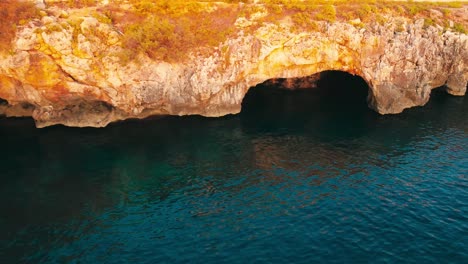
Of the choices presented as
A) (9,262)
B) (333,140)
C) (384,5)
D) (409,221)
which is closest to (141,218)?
(9,262)

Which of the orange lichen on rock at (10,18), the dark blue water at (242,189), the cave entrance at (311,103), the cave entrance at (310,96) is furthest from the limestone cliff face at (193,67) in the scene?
the cave entrance at (310,96)

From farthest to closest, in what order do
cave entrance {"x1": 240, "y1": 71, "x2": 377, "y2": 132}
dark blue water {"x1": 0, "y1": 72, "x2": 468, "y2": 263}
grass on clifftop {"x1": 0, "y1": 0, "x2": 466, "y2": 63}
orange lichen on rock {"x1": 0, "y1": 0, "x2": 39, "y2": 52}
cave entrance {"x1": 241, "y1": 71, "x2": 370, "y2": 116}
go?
cave entrance {"x1": 241, "y1": 71, "x2": 370, "y2": 116} → cave entrance {"x1": 240, "y1": 71, "x2": 377, "y2": 132} → grass on clifftop {"x1": 0, "y1": 0, "x2": 466, "y2": 63} → orange lichen on rock {"x1": 0, "y1": 0, "x2": 39, "y2": 52} → dark blue water {"x1": 0, "y1": 72, "x2": 468, "y2": 263}

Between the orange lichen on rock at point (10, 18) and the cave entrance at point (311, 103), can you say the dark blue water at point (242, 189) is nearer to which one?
the cave entrance at point (311, 103)

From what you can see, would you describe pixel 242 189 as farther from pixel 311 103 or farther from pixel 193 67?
pixel 311 103

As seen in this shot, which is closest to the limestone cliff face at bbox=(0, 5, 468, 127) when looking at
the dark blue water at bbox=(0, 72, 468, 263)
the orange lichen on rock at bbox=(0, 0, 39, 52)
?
the orange lichen on rock at bbox=(0, 0, 39, 52)

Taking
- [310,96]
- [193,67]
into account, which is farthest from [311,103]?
[193,67]

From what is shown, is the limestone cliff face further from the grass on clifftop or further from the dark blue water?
the dark blue water
